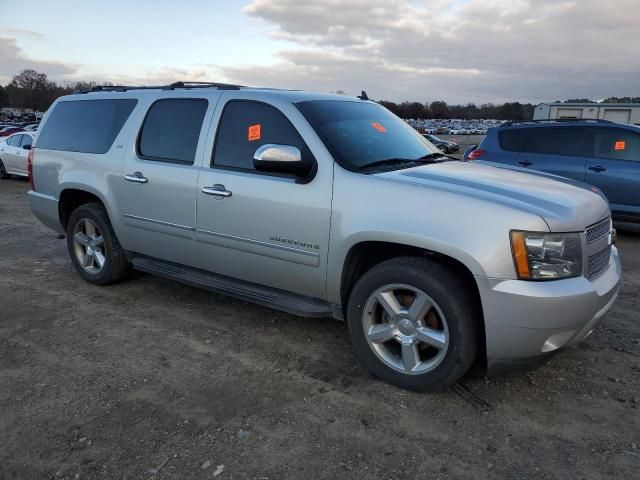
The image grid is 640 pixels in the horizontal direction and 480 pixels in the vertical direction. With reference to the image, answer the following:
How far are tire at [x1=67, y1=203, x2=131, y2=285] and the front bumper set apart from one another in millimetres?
3609

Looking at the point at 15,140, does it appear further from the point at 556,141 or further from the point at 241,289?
the point at 556,141

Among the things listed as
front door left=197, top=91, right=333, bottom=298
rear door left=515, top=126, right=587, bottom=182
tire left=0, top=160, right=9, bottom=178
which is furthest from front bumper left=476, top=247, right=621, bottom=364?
tire left=0, top=160, right=9, bottom=178

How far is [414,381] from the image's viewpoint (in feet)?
10.5

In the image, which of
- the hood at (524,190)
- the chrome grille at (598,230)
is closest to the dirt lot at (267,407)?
the chrome grille at (598,230)

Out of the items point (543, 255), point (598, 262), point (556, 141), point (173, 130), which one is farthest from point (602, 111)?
point (543, 255)

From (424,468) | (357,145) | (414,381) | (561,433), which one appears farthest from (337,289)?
(561,433)

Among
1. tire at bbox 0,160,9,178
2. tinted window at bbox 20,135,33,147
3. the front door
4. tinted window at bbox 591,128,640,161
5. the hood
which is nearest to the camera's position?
the hood

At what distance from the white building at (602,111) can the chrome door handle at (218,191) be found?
4057 cm

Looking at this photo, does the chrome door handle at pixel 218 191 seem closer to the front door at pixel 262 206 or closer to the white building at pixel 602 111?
the front door at pixel 262 206

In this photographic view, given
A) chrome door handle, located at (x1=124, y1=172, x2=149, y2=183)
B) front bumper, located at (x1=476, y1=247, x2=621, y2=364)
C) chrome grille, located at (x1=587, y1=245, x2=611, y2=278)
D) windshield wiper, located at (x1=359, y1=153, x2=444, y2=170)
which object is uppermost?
windshield wiper, located at (x1=359, y1=153, x2=444, y2=170)

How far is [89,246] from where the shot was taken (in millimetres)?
5305

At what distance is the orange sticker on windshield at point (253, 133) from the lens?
393 cm

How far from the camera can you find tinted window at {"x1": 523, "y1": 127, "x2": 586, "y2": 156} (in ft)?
26.8

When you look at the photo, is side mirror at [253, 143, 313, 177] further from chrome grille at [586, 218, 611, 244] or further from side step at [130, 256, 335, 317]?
chrome grille at [586, 218, 611, 244]
